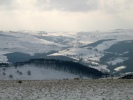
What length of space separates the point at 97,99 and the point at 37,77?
6337 inches

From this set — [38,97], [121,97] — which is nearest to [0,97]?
[38,97]

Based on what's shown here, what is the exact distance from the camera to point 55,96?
3922 cm

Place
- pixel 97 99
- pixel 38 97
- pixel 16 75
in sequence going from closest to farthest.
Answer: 1. pixel 97 99
2. pixel 38 97
3. pixel 16 75

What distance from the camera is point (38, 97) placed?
3859 cm

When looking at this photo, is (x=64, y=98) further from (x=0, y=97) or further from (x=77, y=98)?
(x=0, y=97)

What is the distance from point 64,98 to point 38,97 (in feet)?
11.4

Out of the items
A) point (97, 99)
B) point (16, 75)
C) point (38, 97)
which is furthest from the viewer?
point (16, 75)

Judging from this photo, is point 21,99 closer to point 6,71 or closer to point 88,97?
point 88,97

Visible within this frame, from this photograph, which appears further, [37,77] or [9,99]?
[37,77]

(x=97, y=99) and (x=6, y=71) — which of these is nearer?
(x=97, y=99)

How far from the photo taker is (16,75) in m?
191

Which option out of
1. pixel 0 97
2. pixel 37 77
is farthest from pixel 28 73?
pixel 0 97

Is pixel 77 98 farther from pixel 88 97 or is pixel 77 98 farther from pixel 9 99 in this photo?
pixel 9 99

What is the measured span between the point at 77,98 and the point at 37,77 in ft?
523
